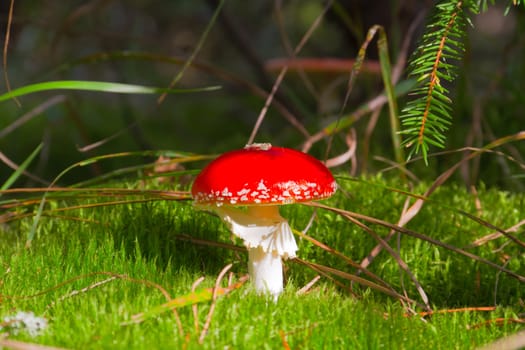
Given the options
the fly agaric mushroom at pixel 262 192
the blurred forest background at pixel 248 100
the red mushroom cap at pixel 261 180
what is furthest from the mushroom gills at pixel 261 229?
the blurred forest background at pixel 248 100

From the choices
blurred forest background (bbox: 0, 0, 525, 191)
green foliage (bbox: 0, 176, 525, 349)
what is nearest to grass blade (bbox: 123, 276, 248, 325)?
green foliage (bbox: 0, 176, 525, 349)

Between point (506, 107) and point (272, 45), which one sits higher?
point (272, 45)

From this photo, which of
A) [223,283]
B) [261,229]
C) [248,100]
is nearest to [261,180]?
[261,229]

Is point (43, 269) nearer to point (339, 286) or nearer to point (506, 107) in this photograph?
point (339, 286)

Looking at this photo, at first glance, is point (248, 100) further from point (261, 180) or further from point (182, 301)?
point (182, 301)

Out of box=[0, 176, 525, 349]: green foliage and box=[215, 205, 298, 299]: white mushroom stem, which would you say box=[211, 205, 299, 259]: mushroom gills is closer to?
A: box=[215, 205, 298, 299]: white mushroom stem

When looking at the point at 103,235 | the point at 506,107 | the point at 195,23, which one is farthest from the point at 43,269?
the point at 195,23
